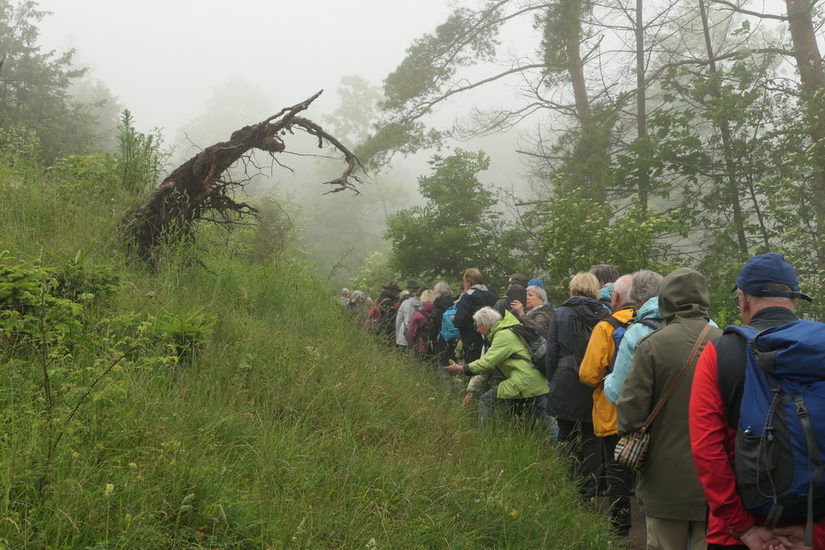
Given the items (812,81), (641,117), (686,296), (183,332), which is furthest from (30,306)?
(641,117)

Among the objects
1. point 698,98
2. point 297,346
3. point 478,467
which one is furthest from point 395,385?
point 698,98

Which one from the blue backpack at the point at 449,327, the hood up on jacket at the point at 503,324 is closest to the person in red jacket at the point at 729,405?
the hood up on jacket at the point at 503,324

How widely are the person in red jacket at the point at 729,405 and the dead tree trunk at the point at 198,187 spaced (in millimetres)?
4597

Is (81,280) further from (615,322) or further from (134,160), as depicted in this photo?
(615,322)

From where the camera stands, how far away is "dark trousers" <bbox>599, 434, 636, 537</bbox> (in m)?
4.35

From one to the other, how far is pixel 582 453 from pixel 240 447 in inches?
116

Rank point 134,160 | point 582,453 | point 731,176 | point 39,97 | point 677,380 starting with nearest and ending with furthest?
point 677,380 → point 582,453 → point 134,160 → point 731,176 → point 39,97

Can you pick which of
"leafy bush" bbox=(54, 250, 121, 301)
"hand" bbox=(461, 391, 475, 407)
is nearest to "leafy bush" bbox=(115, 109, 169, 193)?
"leafy bush" bbox=(54, 250, 121, 301)

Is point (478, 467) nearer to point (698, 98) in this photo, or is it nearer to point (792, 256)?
point (792, 256)

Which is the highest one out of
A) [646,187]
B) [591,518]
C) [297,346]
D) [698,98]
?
[698,98]

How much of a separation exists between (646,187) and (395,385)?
8609 mm

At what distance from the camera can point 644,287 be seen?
4.25m

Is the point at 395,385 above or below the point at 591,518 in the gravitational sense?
above

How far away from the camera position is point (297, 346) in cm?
514
